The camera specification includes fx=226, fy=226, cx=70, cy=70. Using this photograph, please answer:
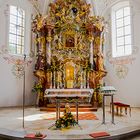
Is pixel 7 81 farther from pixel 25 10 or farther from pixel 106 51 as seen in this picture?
pixel 106 51

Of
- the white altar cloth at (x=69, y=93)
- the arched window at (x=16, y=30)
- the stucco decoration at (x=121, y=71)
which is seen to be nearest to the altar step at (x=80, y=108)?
the white altar cloth at (x=69, y=93)

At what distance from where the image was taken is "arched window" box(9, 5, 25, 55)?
11.9 meters

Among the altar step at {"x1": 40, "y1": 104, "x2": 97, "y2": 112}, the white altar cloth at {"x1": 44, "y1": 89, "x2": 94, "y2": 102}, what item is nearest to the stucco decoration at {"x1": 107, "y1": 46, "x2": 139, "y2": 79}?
the white altar cloth at {"x1": 44, "y1": 89, "x2": 94, "y2": 102}

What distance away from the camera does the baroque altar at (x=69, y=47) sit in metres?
11.5

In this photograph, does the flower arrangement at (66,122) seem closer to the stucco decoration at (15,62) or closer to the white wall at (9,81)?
the white wall at (9,81)

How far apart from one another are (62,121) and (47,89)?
4959 mm

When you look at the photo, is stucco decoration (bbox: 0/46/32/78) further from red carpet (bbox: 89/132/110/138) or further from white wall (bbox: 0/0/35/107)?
red carpet (bbox: 89/132/110/138)

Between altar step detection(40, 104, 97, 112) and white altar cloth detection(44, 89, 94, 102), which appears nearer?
altar step detection(40, 104, 97, 112)

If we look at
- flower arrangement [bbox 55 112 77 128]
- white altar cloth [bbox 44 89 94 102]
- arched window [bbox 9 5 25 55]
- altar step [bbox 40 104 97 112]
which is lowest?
altar step [bbox 40 104 97 112]

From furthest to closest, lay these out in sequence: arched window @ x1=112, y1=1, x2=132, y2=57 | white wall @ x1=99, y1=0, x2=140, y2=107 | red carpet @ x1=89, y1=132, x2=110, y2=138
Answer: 1. arched window @ x1=112, y1=1, x2=132, y2=57
2. white wall @ x1=99, y1=0, x2=140, y2=107
3. red carpet @ x1=89, y1=132, x2=110, y2=138

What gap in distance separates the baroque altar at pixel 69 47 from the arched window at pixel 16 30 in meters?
0.99

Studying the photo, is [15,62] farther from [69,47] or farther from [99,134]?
[99,134]

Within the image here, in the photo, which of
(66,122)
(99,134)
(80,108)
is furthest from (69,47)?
(99,134)

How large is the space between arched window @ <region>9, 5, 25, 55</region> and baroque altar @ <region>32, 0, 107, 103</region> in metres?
0.99
